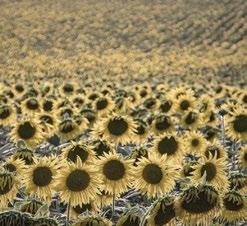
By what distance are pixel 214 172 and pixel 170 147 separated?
215 centimetres

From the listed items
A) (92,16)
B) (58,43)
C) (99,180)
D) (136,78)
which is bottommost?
(99,180)

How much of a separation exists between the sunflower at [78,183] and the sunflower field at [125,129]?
0.03 ft

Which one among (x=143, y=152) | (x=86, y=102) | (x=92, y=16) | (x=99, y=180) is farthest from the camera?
(x=92, y=16)

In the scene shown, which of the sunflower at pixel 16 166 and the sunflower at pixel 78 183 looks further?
the sunflower at pixel 16 166

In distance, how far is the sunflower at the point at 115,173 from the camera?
5.94 meters

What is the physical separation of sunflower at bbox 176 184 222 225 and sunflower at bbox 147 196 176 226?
8 centimetres

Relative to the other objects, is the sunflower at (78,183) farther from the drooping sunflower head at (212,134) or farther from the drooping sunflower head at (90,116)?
the drooping sunflower head at (90,116)

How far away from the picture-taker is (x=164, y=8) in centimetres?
5859

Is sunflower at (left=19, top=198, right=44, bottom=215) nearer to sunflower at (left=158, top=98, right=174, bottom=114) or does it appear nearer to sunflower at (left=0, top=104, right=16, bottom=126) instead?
sunflower at (left=0, top=104, right=16, bottom=126)

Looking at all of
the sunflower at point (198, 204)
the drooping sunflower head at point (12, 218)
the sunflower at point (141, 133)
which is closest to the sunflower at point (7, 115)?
the sunflower at point (141, 133)

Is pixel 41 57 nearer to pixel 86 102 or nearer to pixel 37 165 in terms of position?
pixel 86 102

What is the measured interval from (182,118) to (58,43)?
123ft

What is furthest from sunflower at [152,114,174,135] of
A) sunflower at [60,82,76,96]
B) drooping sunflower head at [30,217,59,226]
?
sunflower at [60,82,76,96]

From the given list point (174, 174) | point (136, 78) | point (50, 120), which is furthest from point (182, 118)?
point (136, 78)
